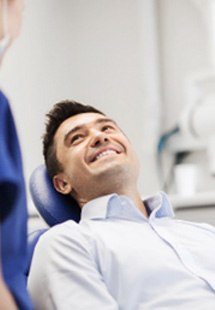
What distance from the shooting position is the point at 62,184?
1910 millimetres

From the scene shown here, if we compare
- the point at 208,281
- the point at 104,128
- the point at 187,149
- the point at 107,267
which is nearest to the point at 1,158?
the point at 107,267

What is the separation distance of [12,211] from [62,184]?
0.98 metres

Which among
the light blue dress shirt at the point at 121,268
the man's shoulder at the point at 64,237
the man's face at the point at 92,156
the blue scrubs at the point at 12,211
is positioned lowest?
the light blue dress shirt at the point at 121,268

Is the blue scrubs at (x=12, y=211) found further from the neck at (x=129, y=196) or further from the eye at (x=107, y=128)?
the eye at (x=107, y=128)

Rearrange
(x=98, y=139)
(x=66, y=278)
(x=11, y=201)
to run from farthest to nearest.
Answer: (x=98, y=139) → (x=66, y=278) → (x=11, y=201)

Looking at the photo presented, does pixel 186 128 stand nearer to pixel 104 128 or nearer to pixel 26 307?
pixel 104 128

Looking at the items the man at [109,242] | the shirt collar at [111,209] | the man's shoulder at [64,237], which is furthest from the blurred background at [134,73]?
the man's shoulder at [64,237]

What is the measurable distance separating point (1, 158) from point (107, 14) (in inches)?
111

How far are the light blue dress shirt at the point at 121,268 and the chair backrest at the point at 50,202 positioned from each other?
15cm

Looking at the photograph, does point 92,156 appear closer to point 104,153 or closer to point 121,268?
point 104,153

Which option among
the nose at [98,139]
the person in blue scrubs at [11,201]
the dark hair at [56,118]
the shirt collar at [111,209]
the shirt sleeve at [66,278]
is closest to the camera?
the person in blue scrubs at [11,201]

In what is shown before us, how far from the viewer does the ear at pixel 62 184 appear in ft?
6.23

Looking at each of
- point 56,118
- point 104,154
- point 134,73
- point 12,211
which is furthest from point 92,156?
point 134,73

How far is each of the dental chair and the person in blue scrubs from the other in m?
0.81
